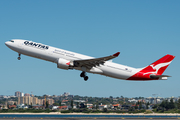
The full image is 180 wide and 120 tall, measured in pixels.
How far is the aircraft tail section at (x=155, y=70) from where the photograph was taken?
53812 mm

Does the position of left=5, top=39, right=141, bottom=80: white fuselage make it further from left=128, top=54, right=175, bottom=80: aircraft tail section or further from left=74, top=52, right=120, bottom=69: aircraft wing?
left=128, top=54, right=175, bottom=80: aircraft tail section

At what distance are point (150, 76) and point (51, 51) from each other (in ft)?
69.5

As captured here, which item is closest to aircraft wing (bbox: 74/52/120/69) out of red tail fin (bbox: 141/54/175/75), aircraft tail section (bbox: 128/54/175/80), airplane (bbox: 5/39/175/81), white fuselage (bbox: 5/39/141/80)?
airplane (bbox: 5/39/175/81)

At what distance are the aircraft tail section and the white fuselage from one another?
5.93 feet

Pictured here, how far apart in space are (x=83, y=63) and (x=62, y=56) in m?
4.28

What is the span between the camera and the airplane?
49344mm

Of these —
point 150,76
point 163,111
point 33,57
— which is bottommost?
point 163,111

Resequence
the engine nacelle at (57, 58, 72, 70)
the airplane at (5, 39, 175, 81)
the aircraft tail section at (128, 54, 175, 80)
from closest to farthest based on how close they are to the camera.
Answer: the engine nacelle at (57, 58, 72, 70) < the airplane at (5, 39, 175, 81) < the aircraft tail section at (128, 54, 175, 80)

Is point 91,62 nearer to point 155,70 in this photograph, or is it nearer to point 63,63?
point 63,63

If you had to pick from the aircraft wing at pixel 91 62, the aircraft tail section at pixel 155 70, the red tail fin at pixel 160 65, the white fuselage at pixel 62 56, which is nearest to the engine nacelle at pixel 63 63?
the white fuselage at pixel 62 56

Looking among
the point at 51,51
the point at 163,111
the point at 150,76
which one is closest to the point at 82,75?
the point at 51,51

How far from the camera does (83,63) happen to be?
4991cm

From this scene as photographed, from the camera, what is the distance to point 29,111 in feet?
449

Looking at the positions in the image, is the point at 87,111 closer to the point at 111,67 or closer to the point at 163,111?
the point at 163,111
